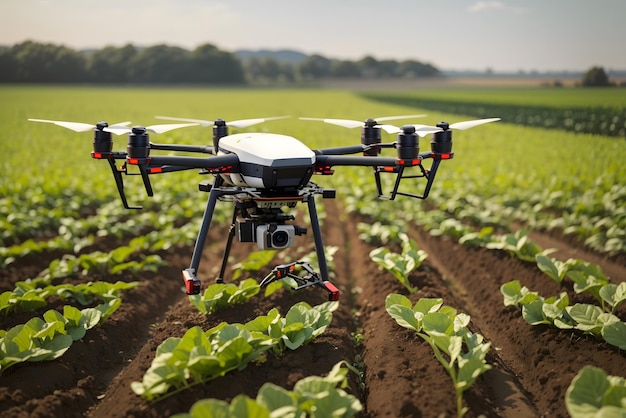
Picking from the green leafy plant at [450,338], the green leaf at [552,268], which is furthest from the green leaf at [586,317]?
the green leaf at [552,268]

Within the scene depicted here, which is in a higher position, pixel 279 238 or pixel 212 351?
pixel 279 238

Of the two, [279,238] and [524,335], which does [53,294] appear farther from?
[524,335]

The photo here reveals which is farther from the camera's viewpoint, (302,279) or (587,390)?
(302,279)

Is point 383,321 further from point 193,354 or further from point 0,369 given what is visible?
point 0,369

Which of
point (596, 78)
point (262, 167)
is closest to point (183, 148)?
point (262, 167)

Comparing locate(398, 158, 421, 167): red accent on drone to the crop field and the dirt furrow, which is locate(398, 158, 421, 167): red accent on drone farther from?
the dirt furrow

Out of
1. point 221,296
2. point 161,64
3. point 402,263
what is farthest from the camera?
point 161,64
